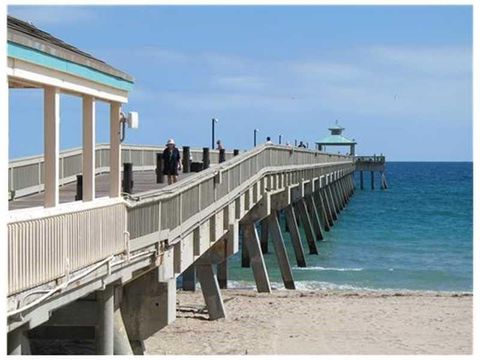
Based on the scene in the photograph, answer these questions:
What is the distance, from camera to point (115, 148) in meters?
13.4

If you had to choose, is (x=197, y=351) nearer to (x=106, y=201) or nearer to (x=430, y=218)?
(x=106, y=201)

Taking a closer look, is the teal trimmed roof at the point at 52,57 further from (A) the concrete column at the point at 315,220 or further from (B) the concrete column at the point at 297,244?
(A) the concrete column at the point at 315,220

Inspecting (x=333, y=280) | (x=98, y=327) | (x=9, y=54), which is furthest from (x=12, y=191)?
(x=333, y=280)

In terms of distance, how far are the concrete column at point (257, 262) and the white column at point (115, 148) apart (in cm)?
1755

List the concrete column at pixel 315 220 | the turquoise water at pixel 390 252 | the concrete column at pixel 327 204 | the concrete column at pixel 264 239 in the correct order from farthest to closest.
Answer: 1. the concrete column at pixel 327 204
2. the concrete column at pixel 315 220
3. the concrete column at pixel 264 239
4. the turquoise water at pixel 390 252

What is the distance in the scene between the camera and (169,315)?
15438mm

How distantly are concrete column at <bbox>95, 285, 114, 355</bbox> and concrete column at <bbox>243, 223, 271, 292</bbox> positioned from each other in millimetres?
17771

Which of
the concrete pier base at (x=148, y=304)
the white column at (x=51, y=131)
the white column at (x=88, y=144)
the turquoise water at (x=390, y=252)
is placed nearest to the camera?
the white column at (x=51, y=131)

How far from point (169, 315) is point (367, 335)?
25.9ft

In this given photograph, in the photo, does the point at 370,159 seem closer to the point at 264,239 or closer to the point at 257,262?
the point at 264,239

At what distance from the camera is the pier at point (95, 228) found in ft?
30.9

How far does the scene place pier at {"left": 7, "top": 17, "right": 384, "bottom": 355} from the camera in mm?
9414

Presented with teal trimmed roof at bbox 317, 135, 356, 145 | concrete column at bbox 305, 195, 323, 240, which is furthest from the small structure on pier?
concrete column at bbox 305, 195, 323, 240

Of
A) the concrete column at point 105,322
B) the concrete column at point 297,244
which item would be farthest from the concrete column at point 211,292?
the concrete column at point 297,244
